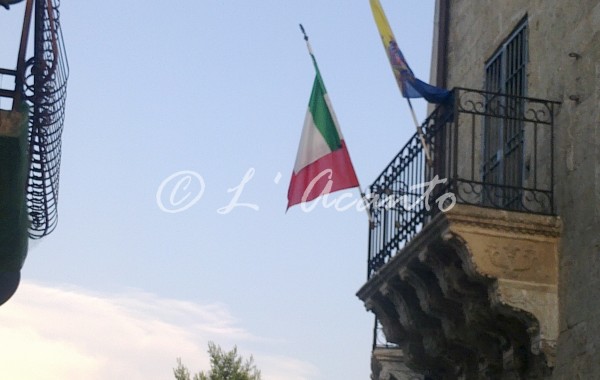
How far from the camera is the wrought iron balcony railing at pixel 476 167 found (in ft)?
35.3

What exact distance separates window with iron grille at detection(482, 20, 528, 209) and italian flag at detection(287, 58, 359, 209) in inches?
56.7

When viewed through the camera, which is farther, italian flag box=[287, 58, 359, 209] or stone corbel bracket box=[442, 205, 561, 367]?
italian flag box=[287, 58, 359, 209]

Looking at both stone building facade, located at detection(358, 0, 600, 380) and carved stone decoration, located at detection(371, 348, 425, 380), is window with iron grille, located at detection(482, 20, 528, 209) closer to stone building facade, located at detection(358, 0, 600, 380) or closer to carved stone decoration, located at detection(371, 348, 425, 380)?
stone building facade, located at detection(358, 0, 600, 380)

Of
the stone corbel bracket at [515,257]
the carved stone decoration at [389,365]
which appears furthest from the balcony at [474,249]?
the carved stone decoration at [389,365]

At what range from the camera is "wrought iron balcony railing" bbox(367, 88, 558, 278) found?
35.3 ft

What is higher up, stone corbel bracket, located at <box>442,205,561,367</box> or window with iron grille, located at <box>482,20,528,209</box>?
window with iron grille, located at <box>482,20,528,209</box>

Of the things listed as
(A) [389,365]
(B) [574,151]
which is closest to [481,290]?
(B) [574,151]

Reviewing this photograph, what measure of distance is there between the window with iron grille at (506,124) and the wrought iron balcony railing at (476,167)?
0.04 feet

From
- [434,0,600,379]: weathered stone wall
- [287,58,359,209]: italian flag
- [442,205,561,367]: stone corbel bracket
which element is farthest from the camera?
[287,58,359,209]: italian flag

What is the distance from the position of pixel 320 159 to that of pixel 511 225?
300 centimetres

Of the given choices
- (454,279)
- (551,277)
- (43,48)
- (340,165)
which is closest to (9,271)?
(43,48)

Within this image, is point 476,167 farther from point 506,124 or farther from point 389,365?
point 389,365

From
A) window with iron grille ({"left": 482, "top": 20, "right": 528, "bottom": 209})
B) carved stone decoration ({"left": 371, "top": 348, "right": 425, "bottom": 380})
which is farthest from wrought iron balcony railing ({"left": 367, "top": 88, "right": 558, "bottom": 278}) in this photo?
carved stone decoration ({"left": 371, "top": 348, "right": 425, "bottom": 380})

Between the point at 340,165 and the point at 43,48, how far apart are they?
3.41 meters
